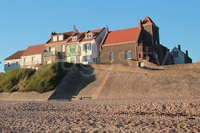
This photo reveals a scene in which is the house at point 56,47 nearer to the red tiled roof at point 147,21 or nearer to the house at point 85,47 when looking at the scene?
the house at point 85,47

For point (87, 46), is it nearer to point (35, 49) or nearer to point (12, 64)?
point (35, 49)

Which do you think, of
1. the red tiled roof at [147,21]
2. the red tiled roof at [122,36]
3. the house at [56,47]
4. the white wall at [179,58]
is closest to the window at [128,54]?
the red tiled roof at [122,36]

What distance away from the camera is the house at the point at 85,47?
4738 centimetres

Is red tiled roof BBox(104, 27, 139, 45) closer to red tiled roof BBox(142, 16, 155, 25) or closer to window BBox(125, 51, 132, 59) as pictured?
red tiled roof BBox(142, 16, 155, 25)

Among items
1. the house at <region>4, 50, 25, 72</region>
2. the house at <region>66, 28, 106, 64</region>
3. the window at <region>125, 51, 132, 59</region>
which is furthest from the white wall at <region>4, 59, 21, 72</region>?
the window at <region>125, 51, 132, 59</region>

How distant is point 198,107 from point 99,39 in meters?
35.5

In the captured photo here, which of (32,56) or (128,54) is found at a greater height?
(32,56)

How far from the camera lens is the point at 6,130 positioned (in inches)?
411

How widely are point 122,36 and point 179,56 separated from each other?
42.6ft

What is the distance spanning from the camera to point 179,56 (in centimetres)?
5069

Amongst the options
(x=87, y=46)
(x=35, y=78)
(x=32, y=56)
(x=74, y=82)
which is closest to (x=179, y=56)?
(x=87, y=46)

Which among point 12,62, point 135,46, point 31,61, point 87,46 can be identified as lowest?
point 31,61

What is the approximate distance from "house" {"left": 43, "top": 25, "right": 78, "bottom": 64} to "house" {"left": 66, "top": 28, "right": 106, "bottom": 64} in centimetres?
151

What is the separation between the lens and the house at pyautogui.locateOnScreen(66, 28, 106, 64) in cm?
4738
